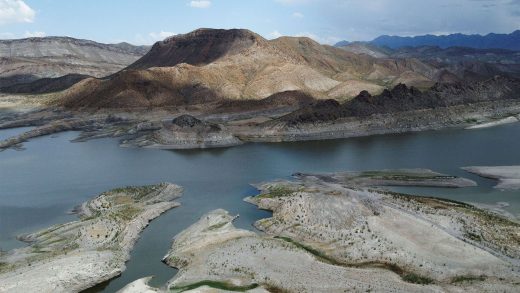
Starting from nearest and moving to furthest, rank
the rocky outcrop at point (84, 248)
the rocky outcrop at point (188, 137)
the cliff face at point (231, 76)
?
the rocky outcrop at point (84, 248) → the rocky outcrop at point (188, 137) → the cliff face at point (231, 76)

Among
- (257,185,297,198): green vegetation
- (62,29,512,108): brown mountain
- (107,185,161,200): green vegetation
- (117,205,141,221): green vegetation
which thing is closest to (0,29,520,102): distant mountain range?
(62,29,512,108): brown mountain

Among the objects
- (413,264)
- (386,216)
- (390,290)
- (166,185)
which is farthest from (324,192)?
(166,185)

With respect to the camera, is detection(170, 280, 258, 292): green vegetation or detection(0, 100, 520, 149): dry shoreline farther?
detection(0, 100, 520, 149): dry shoreline

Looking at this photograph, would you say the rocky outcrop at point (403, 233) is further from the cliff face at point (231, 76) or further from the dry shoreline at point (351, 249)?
the cliff face at point (231, 76)

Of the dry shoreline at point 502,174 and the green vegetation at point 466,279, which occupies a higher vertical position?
the dry shoreline at point 502,174

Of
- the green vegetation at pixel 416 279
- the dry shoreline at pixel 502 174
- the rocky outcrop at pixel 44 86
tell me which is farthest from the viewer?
the rocky outcrop at pixel 44 86

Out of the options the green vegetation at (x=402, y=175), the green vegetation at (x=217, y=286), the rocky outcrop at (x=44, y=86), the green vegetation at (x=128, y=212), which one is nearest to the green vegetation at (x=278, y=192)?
the green vegetation at (x=402, y=175)

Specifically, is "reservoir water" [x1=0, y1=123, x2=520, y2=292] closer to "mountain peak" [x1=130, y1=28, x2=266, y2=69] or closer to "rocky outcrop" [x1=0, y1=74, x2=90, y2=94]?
"mountain peak" [x1=130, y1=28, x2=266, y2=69]
